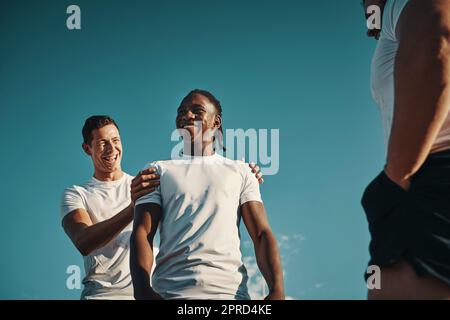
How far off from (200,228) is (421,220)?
153cm

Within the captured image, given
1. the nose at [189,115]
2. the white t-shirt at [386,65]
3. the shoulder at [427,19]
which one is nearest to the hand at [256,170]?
the nose at [189,115]

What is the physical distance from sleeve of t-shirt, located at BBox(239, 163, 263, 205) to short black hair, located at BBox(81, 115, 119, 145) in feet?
6.01

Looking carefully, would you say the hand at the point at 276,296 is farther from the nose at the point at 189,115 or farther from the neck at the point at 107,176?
the neck at the point at 107,176

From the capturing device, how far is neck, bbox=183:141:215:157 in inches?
Answer: 123

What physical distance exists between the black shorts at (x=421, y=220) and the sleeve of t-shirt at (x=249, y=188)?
5.03 feet

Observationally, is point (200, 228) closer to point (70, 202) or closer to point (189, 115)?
point (189, 115)

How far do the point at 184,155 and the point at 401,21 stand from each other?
1.92 m

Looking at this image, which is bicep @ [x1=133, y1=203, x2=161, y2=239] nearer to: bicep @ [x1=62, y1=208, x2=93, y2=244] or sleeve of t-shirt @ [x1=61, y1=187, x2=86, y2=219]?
bicep @ [x1=62, y1=208, x2=93, y2=244]

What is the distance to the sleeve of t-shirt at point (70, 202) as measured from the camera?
3973 mm

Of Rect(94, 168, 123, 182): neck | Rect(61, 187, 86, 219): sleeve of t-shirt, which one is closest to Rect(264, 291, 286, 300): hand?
Rect(61, 187, 86, 219): sleeve of t-shirt
